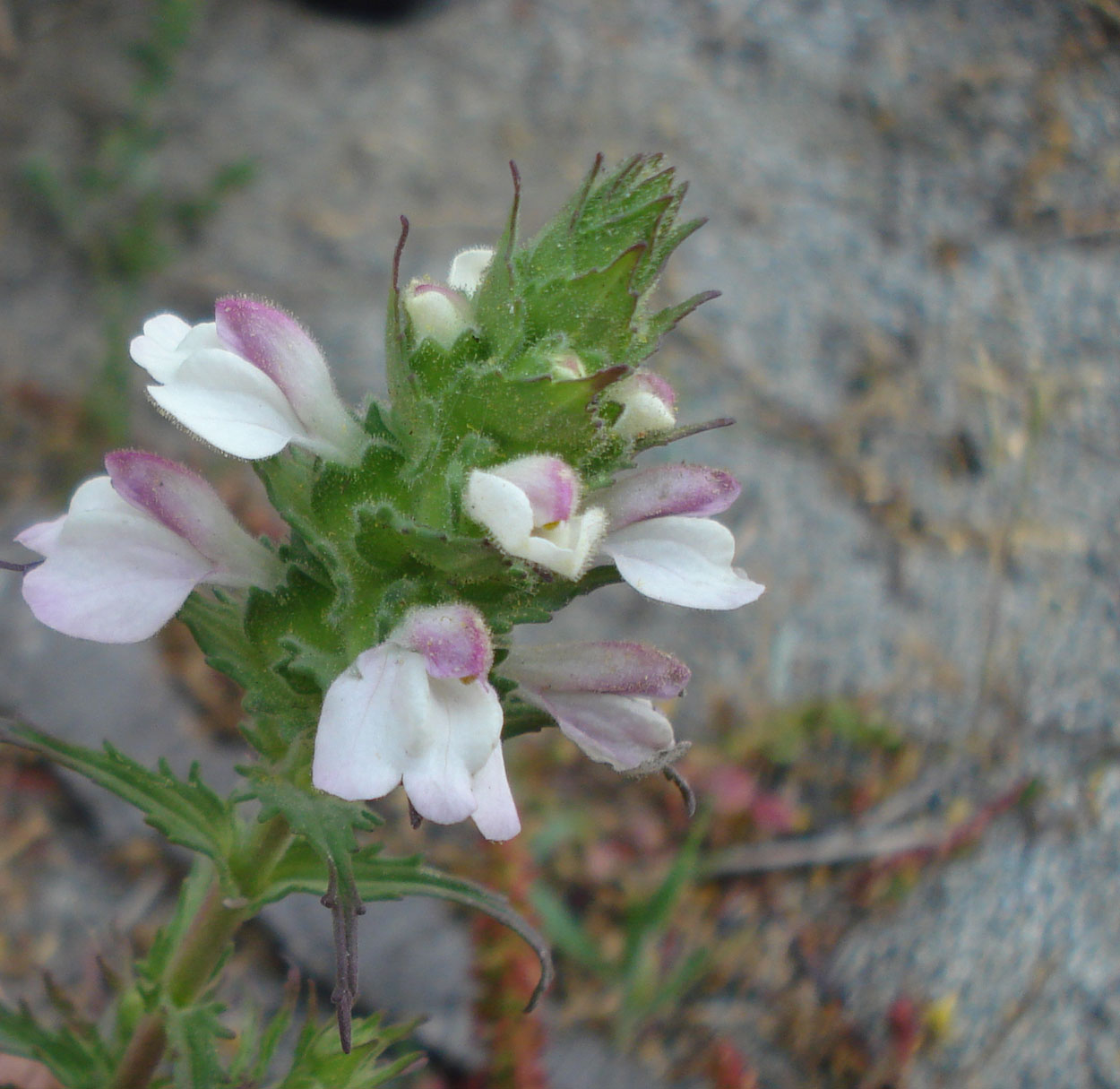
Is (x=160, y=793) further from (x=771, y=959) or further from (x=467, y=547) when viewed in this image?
(x=771, y=959)

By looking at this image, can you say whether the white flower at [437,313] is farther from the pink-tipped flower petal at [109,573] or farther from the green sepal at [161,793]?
the green sepal at [161,793]

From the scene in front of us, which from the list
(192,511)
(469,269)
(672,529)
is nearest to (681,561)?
(672,529)

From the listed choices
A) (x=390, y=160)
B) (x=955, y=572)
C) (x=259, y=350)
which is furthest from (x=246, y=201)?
(x=259, y=350)

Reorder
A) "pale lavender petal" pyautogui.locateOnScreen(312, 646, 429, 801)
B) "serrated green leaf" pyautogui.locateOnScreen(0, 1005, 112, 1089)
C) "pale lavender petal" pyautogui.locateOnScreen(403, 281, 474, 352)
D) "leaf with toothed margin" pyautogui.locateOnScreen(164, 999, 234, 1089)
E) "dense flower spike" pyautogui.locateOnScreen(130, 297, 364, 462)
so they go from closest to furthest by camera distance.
A: 1. "pale lavender petal" pyautogui.locateOnScreen(312, 646, 429, 801)
2. "dense flower spike" pyautogui.locateOnScreen(130, 297, 364, 462)
3. "pale lavender petal" pyautogui.locateOnScreen(403, 281, 474, 352)
4. "leaf with toothed margin" pyautogui.locateOnScreen(164, 999, 234, 1089)
5. "serrated green leaf" pyautogui.locateOnScreen(0, 1005, 112, 1089)

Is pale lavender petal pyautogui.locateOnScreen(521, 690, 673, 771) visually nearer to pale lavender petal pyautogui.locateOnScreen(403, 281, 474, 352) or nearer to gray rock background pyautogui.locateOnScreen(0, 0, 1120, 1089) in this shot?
pale lavender petal pyautogui.locateOnScreen(403, 281, 474, 352)

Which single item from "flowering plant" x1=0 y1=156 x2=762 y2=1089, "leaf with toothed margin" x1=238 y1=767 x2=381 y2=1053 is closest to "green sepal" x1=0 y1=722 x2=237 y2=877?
"flowering plant" x1=0 y1=156 x2=762 y2=1089

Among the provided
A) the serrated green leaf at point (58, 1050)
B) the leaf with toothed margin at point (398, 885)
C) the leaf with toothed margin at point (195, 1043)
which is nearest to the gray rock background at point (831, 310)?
the serrated green leaf at point (58, 1050)
